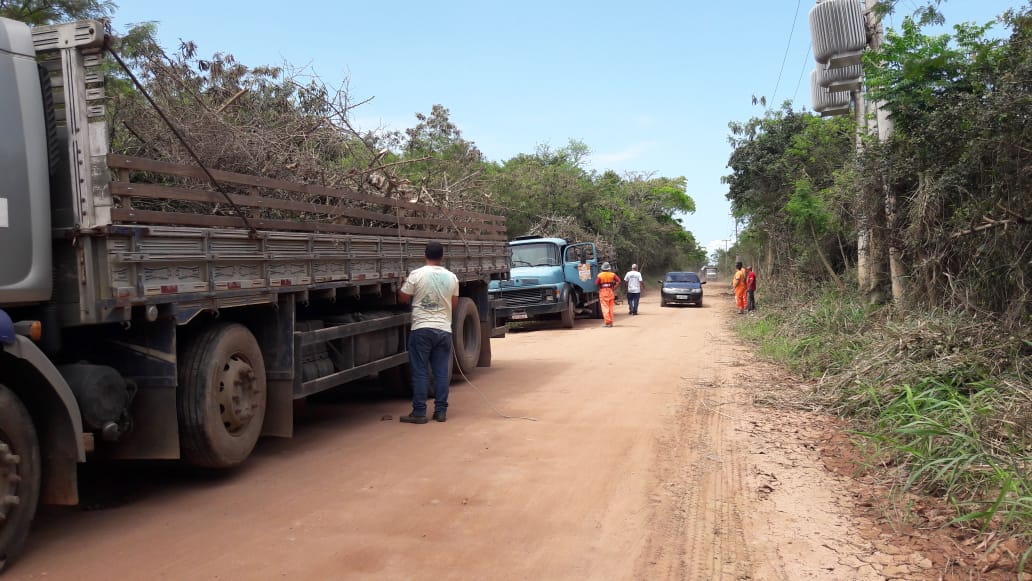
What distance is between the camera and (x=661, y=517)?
14.7 feet

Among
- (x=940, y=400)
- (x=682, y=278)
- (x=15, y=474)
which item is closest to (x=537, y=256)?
A: (x=682, y=278)

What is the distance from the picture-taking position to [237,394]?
5227mm

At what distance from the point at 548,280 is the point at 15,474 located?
1432 cm

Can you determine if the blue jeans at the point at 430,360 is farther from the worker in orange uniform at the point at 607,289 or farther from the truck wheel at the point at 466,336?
the worker in orange uniform at the point at 607,289

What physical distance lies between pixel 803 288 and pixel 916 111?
769cm

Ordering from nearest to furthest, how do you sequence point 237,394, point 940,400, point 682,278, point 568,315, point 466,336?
point 237,394, point 940,400, point 466,336, point 568,315, point 682,278

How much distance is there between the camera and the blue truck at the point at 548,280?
17.3 m

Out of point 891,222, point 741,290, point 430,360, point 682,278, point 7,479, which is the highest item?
point 891,222

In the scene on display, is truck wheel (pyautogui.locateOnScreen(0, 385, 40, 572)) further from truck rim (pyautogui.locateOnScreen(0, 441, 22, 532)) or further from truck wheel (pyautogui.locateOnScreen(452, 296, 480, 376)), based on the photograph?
truck wheel (pyautogui.locateOnScreen(452, 296, 480, 376))

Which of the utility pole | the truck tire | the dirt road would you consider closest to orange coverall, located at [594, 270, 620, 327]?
the utility pole

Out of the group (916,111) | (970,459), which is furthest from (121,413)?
(916,111)

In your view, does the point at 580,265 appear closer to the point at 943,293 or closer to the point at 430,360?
the point at 943,293

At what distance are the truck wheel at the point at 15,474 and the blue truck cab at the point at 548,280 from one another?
12629 mm

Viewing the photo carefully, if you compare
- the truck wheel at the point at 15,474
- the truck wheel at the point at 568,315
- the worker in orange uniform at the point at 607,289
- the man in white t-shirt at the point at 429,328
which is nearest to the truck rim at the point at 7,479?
the truck wheel at the point at 15,474
